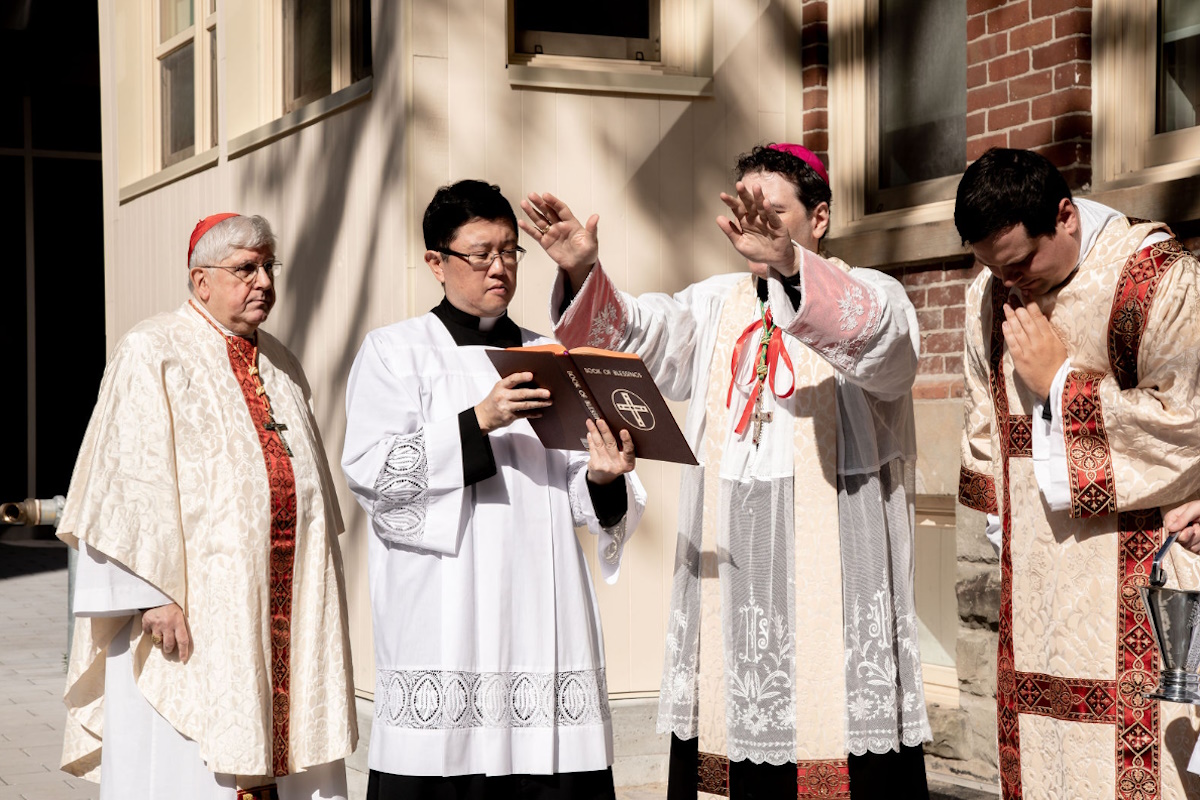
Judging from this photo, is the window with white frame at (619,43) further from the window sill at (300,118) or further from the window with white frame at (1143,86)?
the window with white frame at (1143,86)

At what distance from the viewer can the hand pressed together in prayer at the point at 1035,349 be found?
10.4ft

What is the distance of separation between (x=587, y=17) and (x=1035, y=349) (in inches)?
138

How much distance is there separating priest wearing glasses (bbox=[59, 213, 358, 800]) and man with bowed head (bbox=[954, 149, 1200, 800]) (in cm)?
210

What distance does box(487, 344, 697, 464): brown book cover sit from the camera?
3.25 meters

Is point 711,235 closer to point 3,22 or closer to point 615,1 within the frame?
point 615,1

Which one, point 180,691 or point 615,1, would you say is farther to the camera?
point 615,1

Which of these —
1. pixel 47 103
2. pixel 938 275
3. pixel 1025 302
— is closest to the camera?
pixel 1025 302

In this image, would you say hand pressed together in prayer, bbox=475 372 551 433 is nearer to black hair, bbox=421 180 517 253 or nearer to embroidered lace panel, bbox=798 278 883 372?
black hair, bbox=421 180 517 253

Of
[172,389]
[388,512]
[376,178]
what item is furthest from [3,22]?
[388,512]

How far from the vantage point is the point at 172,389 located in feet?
14.0

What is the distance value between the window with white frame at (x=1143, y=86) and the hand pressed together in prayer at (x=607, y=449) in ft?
7.69

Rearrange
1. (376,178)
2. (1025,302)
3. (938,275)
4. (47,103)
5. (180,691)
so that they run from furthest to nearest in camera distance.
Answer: (47,103) → (376,178) → (938,275) → (180,691) → (1025,302)

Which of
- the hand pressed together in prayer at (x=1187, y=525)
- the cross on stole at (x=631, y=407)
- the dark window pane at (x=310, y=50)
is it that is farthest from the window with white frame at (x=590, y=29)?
the hand pressed together in prayer at (x=1187, y=525)

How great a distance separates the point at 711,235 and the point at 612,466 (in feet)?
9.53
